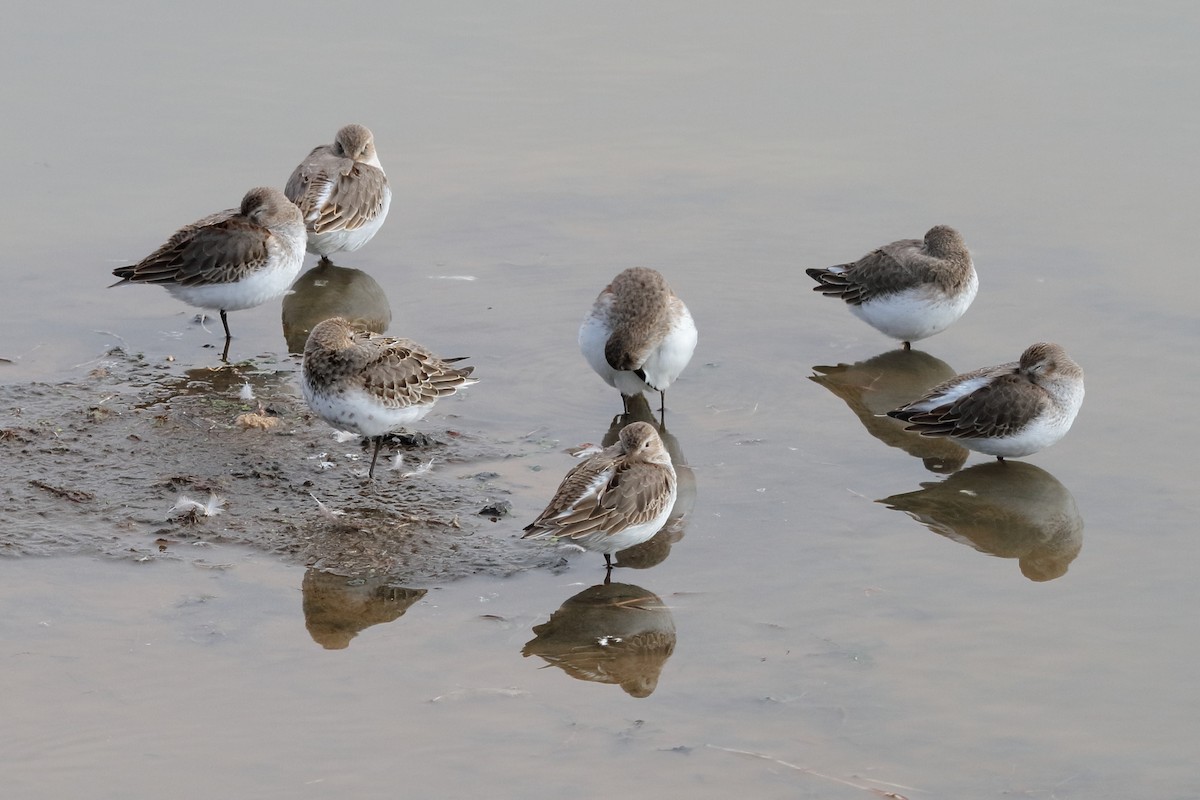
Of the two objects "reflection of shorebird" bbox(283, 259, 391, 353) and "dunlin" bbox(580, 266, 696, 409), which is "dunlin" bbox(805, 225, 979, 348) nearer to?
"dunlin" bbox(580, 266, 696, 409)

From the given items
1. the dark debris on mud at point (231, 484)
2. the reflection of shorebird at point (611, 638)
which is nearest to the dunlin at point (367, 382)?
the dark debris on mud at point (231, 484)

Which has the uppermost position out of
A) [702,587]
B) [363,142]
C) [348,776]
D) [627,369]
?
[363,142]

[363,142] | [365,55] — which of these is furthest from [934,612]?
[365,55]

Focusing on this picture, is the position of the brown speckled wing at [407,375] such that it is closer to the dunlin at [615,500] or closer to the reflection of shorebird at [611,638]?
the dunlin at [615,500]

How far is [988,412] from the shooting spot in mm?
9680

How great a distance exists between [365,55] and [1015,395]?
1042 cm

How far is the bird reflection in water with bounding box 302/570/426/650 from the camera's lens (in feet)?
24.7

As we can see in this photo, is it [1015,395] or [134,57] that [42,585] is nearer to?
[1015,395]

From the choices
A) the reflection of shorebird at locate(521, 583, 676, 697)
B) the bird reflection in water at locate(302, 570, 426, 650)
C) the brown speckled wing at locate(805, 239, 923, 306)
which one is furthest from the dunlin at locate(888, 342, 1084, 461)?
the bird reflection in water at locate(302, 570, 426, 650)

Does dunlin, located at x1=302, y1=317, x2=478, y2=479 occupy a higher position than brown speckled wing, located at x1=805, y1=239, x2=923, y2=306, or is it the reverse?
brown speckled wing, located at x1=805, y1=239, x2=923, y2=306

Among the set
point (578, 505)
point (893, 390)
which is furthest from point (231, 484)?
point (893, 390)

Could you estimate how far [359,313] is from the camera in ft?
40.3

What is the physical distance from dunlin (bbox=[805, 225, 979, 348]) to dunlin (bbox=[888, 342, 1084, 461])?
1.35m

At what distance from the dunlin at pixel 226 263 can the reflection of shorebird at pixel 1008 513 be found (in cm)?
511
